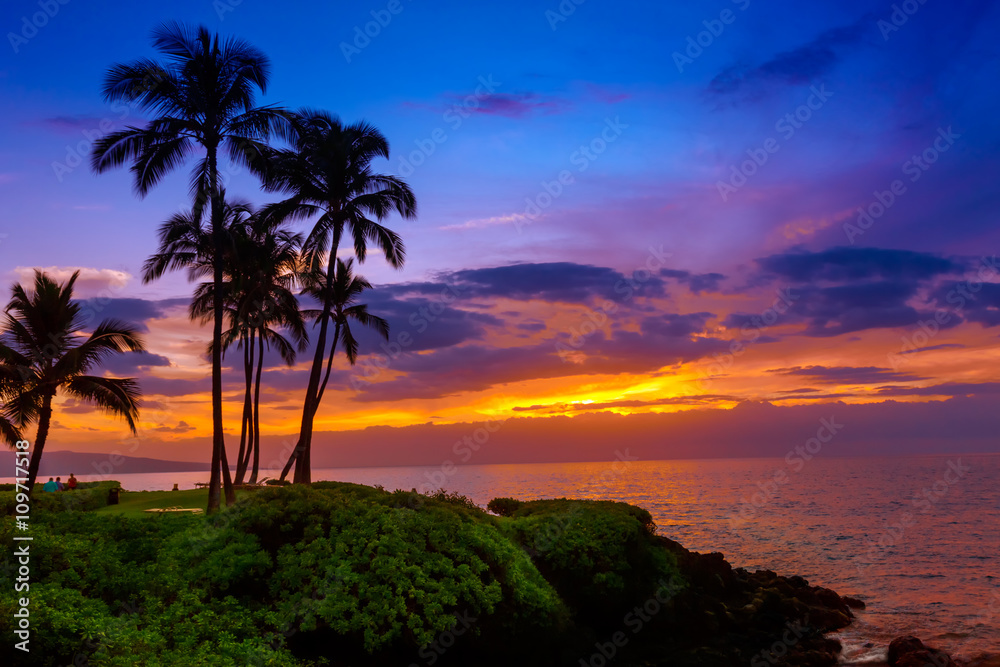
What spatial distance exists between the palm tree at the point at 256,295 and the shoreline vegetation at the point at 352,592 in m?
18.0

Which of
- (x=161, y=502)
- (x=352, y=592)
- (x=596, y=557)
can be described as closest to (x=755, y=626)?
(x=596, y=557)

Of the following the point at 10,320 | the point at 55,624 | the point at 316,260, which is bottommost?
the point at 55,624

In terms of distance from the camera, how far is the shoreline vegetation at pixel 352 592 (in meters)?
10.4

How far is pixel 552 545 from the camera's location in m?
18.3

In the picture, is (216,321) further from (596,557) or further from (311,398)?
(596,557)

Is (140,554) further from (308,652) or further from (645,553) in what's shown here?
(645,553)

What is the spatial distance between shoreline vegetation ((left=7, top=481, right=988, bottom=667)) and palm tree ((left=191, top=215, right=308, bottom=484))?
710 inches

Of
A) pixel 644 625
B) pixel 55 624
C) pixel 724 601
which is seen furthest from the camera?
pixel 724 601

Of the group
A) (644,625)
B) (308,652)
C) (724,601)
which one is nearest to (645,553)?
(644,625)

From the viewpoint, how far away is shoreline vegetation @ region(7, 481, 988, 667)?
1041 cm

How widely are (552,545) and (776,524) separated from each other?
4032 centimetres

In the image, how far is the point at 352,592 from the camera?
12102 mm

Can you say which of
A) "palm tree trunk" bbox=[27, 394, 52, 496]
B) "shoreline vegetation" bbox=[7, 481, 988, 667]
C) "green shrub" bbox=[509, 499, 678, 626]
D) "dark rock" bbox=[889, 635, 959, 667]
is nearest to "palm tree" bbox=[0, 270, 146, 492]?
"palm tree trunk" bbox=[27, 394, 52, 496]

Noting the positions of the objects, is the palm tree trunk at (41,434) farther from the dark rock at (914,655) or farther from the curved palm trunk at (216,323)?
the dark rock at (914,655)
